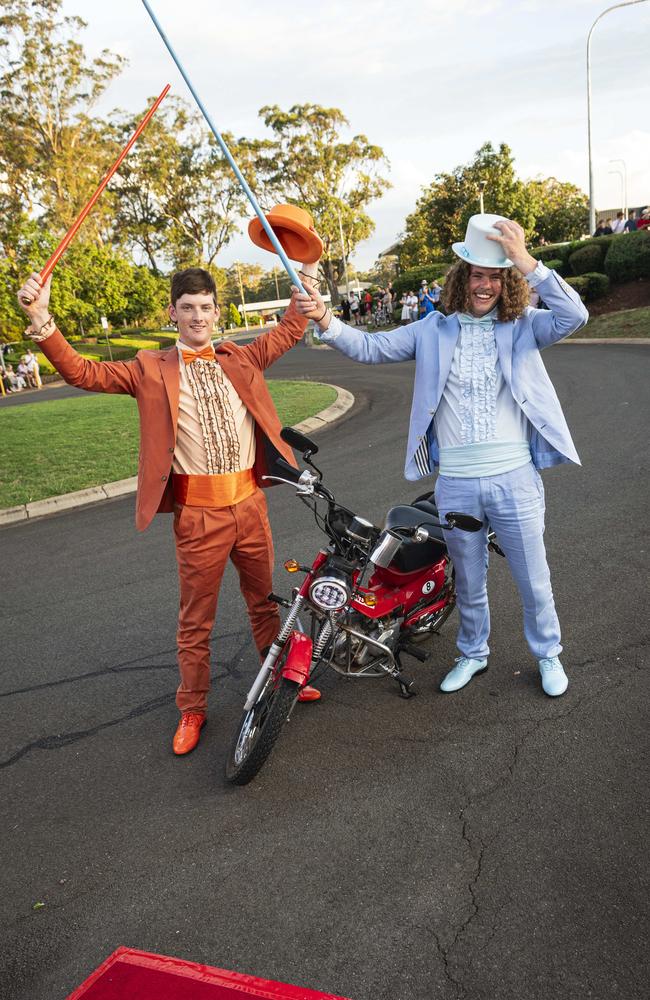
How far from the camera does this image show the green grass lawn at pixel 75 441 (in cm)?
915

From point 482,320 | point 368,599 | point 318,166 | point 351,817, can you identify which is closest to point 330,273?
point 318,166

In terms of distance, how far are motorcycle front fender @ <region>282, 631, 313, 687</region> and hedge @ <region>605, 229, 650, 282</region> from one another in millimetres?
21265

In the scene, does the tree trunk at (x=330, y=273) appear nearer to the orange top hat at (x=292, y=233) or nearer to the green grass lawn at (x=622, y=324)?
the green grass lawn at (x=622, y=324)

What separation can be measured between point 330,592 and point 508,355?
1.34 metres

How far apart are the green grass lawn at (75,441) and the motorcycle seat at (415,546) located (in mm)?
5899

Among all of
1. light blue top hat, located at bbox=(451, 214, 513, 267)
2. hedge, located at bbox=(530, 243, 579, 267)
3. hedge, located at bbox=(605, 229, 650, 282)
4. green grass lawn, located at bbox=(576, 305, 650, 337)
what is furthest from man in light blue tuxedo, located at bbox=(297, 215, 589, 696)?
hedge, located at bbox=(530, 243, 579, 267)

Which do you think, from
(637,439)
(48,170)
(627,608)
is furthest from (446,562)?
(48,170)

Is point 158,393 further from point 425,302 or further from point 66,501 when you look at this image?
point 425,302

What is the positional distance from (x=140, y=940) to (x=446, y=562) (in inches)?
90.6

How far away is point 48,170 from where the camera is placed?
4234 cm

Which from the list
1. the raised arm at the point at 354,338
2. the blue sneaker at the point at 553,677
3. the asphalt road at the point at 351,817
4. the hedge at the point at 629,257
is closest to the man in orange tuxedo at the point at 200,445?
the raised arm at the point at 354,338

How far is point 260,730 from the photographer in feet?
10.3

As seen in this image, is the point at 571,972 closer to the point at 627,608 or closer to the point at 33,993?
the point at 33,993

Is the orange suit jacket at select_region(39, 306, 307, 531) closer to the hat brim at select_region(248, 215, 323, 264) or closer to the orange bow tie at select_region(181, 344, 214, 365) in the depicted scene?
the orange bow tie at select_region(181, 344, 214, 365)
